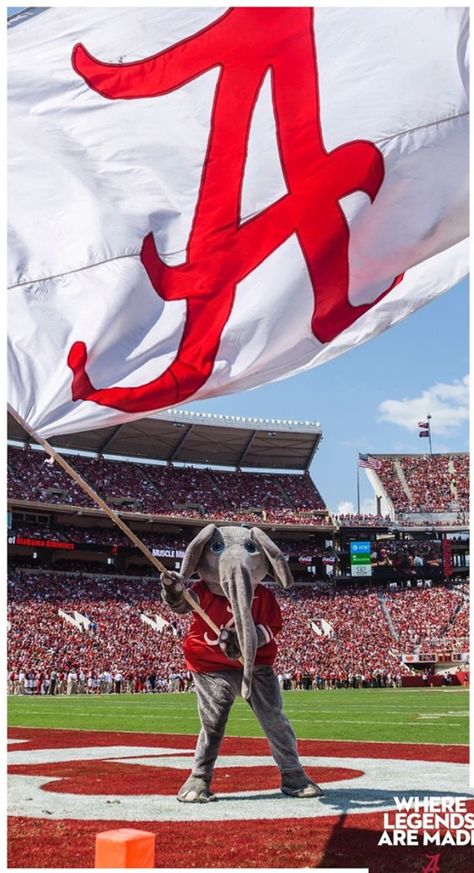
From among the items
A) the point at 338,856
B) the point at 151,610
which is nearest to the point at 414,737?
the point at 338,856

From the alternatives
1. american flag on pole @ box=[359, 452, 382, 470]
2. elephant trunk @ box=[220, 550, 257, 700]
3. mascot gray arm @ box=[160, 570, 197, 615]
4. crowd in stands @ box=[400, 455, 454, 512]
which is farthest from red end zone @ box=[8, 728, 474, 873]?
american flag on pole @ box=[359, 452, 382, 470]

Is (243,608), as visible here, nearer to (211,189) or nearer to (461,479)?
(211,189)

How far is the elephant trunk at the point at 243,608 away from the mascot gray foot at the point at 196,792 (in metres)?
0.79

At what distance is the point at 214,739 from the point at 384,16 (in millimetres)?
4711

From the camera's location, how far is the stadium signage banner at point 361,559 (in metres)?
50.4

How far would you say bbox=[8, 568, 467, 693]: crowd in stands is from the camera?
34.7 meters

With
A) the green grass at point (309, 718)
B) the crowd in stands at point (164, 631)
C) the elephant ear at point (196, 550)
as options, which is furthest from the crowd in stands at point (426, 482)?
the elephant ear at point (196, 550)

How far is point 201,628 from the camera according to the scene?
6.57 meters

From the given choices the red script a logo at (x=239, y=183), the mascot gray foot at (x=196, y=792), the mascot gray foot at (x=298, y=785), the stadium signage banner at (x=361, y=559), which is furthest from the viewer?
the stadium signage banner at (x=361, y=559)

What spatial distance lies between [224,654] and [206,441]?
159 feet

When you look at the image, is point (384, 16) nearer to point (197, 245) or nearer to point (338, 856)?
point (197, 245)

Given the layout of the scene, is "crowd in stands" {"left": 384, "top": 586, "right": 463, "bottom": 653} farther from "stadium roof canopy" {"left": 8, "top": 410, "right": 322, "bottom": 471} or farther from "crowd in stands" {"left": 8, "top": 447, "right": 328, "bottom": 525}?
"stadium roof canopy" {"left": 8, "top": 410, "right": 322, "bottom": 471}

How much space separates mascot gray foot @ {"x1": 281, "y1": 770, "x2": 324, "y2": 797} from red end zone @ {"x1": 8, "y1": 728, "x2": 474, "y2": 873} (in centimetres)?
13

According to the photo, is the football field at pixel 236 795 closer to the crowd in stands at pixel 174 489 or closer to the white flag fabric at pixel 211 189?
the white flag fabric at pixel 211 189
